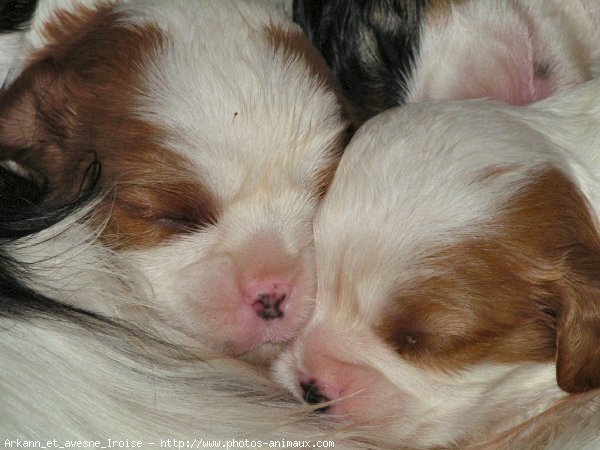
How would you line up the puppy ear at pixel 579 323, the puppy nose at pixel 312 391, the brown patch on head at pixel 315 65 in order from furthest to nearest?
the brown patch on head at pixel 315 65
the puppy nose at pixel 312 391
the puppy ear at pixel 579 323

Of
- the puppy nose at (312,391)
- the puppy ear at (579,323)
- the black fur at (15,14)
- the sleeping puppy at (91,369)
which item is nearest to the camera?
the sleeping puppy at (91,369)

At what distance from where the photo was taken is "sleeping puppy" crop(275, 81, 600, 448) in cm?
174

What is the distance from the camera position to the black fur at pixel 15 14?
83.7 inches

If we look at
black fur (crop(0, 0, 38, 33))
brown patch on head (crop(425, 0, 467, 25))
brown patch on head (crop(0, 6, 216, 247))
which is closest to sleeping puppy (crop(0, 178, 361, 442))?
brown patch on head (crop(0, 6, 216, 247))

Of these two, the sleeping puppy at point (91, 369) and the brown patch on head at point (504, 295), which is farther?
the brown patch on head at point (504, 295)

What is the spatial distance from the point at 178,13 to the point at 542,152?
831 millimetres

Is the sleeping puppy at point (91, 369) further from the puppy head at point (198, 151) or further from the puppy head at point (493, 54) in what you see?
the puppy head at point (493, 54)

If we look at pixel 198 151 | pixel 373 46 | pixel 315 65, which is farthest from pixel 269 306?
pixel 373 46

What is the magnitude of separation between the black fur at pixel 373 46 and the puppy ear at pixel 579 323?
2.31ft

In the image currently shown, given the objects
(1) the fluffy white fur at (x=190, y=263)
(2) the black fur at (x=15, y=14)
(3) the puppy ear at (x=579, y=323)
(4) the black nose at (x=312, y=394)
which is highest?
(2) the black fur at (x=15, y=14)

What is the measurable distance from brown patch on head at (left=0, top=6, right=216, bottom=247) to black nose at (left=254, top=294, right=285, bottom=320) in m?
0.22

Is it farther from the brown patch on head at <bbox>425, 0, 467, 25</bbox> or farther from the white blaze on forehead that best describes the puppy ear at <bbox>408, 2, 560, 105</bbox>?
the white blaze on forehead

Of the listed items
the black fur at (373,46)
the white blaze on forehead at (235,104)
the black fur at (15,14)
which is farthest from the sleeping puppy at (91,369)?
the black fur at (373,46)

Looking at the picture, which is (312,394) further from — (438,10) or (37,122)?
(438,10)
